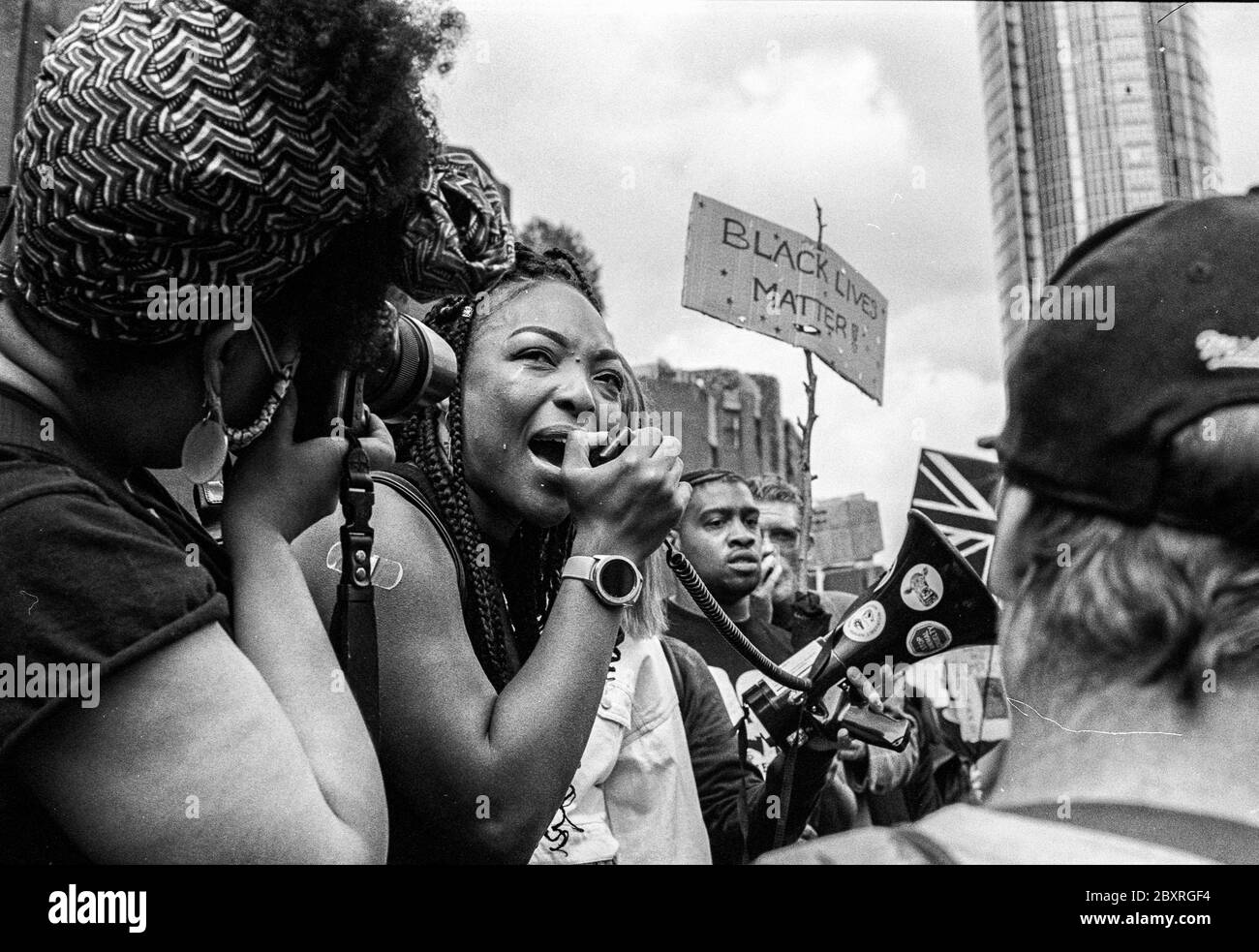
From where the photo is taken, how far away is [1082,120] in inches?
101

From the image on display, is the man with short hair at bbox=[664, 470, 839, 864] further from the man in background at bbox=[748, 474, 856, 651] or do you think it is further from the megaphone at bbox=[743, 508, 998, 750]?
the man in background at bbox=[748, 474, 856, 651]

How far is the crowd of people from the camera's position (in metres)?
0.99

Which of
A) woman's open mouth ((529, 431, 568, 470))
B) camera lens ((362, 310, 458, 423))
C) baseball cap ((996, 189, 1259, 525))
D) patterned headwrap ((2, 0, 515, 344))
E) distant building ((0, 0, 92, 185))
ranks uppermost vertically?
distant building ((0, 0, 92, 185))

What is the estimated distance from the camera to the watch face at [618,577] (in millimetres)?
1663

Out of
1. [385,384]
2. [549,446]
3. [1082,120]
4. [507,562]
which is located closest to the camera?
[385,384]

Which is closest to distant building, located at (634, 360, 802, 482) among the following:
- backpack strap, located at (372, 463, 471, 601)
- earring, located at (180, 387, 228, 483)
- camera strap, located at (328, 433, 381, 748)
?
backpack strap, located at (372, 463, 471, 601)

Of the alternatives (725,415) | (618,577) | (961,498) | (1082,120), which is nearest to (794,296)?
(1082,120)

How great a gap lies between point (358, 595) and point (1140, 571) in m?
0.86

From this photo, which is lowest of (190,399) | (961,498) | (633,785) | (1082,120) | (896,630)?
(633,785)

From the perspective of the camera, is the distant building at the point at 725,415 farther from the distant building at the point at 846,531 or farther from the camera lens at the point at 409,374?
the camera lens at the point at 409,374

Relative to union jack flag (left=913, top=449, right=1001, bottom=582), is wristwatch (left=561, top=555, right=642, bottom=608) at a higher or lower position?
lower

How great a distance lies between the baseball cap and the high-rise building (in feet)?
3.07

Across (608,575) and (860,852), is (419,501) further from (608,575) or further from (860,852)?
(860,852)

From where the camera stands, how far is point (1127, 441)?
0.98m
